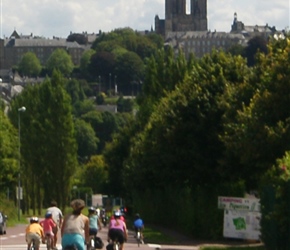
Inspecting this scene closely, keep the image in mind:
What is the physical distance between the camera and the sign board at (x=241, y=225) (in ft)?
144

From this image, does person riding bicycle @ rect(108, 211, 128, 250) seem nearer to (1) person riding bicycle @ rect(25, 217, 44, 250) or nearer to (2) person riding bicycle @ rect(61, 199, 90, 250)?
(1) person riding bicycle @ rect(25, 217, 44, 250)

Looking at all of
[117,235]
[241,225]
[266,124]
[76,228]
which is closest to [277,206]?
[117,235]

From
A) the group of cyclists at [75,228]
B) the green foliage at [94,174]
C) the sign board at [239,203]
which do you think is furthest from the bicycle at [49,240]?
the green foliage at [94,174]

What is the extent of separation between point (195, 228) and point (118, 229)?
63.2 feet

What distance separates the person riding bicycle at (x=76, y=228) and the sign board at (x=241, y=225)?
18.1 m

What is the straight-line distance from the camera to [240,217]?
4506cm

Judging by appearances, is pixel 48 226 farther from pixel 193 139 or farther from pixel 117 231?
pixel 193 139

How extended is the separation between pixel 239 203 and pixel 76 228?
814 inches

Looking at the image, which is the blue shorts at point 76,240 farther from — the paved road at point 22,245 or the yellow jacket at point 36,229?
the paved road at point 22,245

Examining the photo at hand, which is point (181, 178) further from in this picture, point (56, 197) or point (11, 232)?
point (56, 197)

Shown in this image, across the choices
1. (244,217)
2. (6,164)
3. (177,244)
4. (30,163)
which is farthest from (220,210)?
(30,163)

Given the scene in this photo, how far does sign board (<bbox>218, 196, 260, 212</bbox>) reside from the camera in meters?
43.6

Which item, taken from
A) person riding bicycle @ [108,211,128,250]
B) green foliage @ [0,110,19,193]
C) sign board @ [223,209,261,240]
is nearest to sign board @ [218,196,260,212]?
sign board @ [223,209,261,240]

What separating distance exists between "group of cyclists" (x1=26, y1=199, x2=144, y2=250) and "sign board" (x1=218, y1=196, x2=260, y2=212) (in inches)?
313
